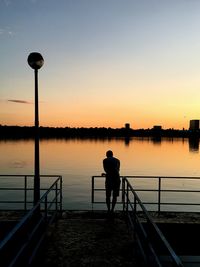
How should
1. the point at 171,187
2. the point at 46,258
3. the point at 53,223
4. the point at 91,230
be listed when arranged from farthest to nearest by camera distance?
the point at 171,187 → the point at 53,223 → the point at 91,230 → the point at 46,258

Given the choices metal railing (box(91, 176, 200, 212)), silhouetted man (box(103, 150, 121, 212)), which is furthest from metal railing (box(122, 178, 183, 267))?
metal railing (box(91, 176, 200, 212))

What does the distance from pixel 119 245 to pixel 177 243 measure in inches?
119

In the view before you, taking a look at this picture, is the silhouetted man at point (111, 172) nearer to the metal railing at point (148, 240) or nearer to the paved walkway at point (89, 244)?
the paved walkway at point (89, 244)

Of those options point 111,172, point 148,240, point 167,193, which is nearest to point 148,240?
point 148,240

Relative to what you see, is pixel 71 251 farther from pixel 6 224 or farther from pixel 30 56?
pixel 30 56

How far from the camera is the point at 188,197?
113 feet

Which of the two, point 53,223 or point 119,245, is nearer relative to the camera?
point 119,245

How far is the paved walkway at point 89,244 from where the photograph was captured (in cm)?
702

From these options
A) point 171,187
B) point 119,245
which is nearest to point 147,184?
point 171,187

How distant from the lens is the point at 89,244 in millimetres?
8055

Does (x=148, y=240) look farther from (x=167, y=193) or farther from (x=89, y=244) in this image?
(x=167, y=193)

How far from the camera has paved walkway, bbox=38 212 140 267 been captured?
7.02 meters

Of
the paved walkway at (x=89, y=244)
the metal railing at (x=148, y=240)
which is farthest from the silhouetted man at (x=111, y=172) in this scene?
the metal railing at (x=148, y=240)

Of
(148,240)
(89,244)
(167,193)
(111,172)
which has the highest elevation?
(111,172)
